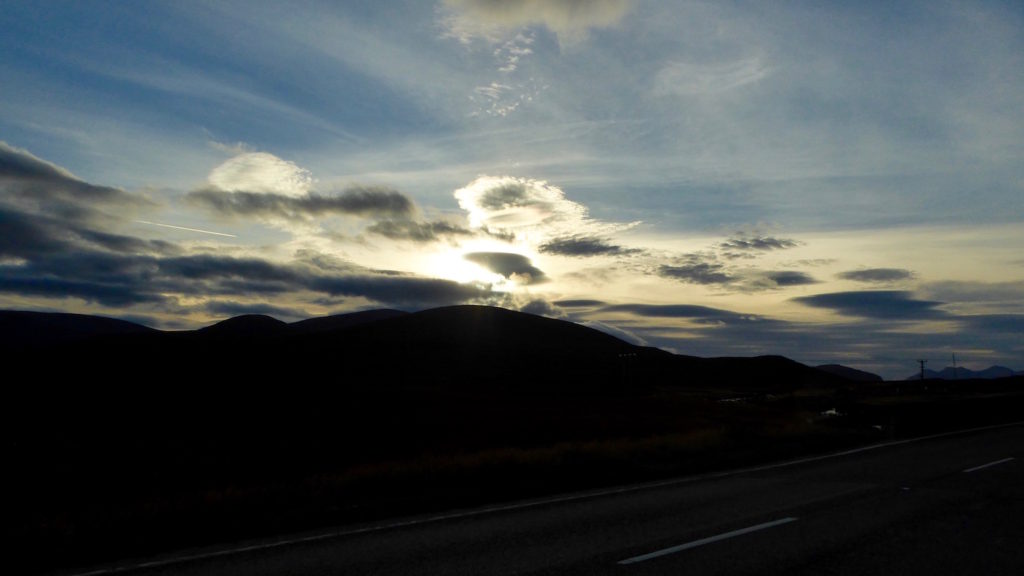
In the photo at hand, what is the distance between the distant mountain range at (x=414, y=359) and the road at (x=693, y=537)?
61.4 m

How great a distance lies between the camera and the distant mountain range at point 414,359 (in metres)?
84.1

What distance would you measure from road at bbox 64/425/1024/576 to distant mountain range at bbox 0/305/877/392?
202 feet

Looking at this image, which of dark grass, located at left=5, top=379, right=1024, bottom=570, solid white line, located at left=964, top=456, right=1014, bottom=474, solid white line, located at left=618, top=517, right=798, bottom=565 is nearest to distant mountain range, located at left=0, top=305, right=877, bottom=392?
dark grass, located at left=5, top=379, right=1024, bottom=570

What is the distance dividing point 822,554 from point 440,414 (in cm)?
3849

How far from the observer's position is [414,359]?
129m

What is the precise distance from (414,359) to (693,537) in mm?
122575

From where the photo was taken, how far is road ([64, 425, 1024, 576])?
7250 mm

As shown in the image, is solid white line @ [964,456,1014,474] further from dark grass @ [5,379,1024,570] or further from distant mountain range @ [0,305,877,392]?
distant mountain range @ [0,305,877,392]

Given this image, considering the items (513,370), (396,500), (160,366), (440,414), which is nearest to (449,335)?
(513,370)

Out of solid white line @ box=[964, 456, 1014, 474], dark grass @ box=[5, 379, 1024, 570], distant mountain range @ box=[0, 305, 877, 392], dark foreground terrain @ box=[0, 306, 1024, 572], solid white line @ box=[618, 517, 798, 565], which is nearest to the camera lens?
solid white line @ box=[618, 517, 798, 565]

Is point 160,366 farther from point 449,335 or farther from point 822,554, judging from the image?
point 449,335

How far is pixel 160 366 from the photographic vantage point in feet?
252

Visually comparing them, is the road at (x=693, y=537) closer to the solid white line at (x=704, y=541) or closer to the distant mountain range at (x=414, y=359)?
the solid white line at (x=704, y=541)

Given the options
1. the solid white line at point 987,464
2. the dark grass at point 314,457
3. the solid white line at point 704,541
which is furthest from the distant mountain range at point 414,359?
the solid white line at point 704,541
